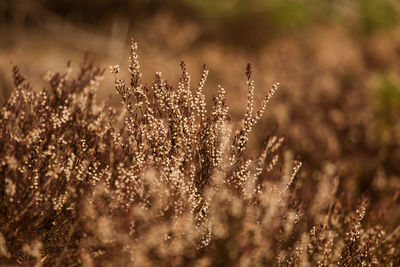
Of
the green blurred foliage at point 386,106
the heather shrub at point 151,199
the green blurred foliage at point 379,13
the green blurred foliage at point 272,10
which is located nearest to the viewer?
the heather shrub at point 151,199

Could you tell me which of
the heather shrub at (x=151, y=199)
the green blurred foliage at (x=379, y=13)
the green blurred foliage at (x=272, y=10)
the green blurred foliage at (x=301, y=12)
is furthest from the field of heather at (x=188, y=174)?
the green blurred foliage at (x=379, y=13)

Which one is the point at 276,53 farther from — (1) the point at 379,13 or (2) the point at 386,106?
(2) the point at 386,106

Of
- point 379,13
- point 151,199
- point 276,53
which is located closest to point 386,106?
point 276,53

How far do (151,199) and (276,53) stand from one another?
5.50 m

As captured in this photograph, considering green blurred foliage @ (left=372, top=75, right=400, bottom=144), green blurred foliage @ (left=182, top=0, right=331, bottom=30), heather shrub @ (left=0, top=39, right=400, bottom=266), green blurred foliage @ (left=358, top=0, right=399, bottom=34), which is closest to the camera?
heather shrub @ (left=0, top=39, right=400, bottom=266)

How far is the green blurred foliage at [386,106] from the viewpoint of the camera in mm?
4223

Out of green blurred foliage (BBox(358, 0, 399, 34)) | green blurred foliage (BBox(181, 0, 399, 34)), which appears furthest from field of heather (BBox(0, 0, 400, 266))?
green blurred foliage (BBox(358, 0, 399, 34))

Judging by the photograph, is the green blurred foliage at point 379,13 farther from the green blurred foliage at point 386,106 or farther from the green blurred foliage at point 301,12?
the green blurred foliage at point 386,106

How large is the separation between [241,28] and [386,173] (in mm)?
5013

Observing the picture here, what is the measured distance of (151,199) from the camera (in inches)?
79.0

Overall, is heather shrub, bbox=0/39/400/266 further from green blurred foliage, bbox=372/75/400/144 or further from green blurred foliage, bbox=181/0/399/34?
green blurred foliage, bbox=181/0/399/34

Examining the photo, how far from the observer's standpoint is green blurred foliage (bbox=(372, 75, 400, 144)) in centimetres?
422

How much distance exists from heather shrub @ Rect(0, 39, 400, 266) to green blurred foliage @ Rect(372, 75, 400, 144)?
7.59 ft

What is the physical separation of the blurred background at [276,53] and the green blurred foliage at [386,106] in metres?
0.01
